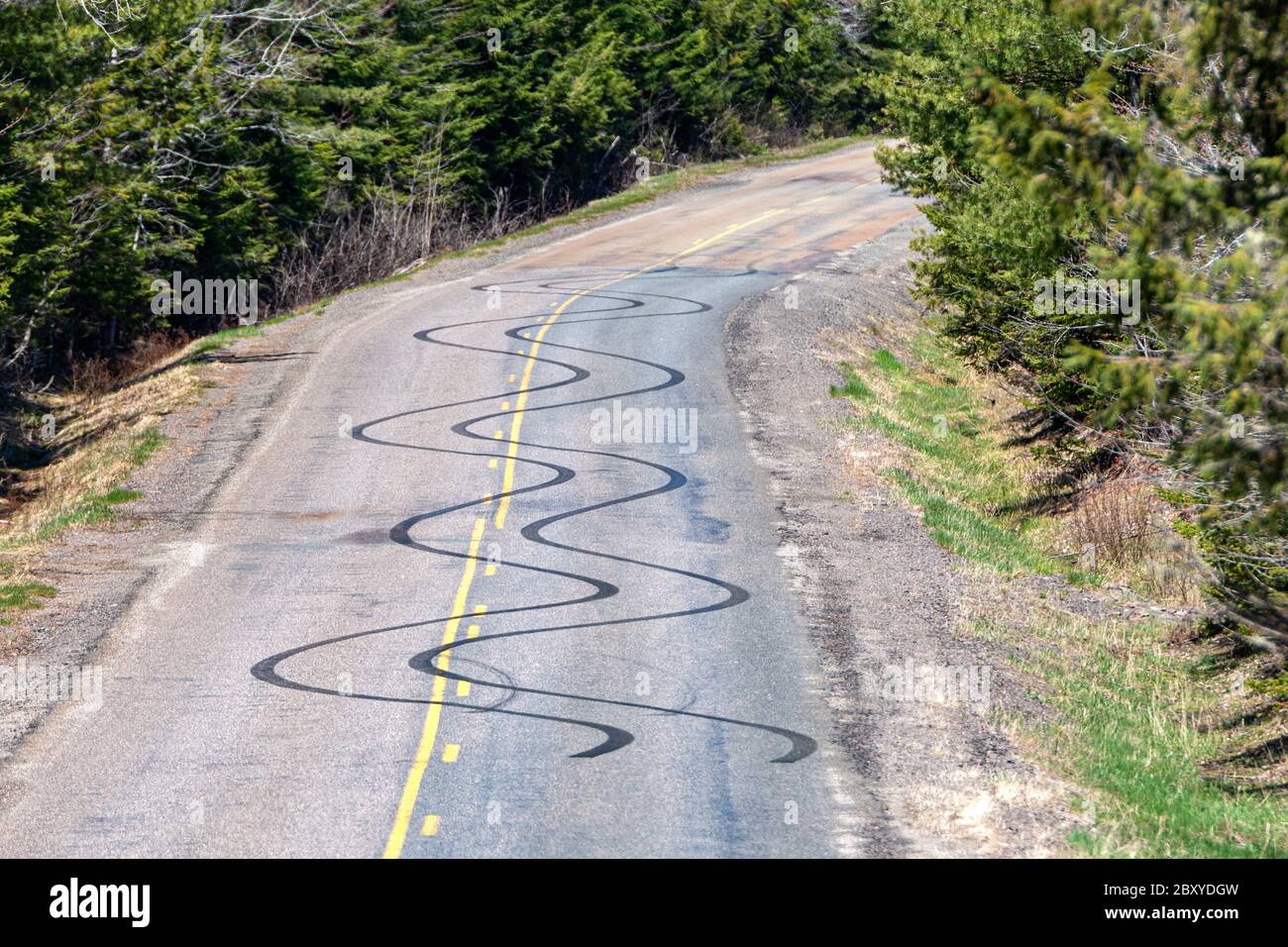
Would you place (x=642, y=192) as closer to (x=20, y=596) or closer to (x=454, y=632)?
(x=20, y=596)

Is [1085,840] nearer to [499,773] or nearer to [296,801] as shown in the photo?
[499,773]

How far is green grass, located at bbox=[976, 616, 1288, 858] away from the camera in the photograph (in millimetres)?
12164

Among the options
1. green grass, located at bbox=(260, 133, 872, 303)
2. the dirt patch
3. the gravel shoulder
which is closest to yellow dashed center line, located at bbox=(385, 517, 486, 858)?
the dirt patch

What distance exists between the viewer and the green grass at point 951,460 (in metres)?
22.8

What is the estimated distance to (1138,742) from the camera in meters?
15.4

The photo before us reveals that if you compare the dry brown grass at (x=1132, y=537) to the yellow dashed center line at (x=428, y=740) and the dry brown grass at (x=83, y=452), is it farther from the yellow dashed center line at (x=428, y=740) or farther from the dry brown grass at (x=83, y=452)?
the dry brown grass at (x=83, y=452)

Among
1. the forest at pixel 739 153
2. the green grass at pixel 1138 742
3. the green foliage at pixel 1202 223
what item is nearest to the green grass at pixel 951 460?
the forest at pixel 739 153

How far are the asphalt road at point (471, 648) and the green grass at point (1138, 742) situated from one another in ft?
7.86

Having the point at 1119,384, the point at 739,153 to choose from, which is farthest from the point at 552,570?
Result: the point at 739,153

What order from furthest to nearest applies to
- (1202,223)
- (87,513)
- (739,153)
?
(739,153) → (87,513) → (1202,223)

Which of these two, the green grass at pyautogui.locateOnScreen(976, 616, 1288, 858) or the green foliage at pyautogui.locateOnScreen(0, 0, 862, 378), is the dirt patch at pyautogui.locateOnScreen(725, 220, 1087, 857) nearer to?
the green grass at pyautogui.locateOnScreen(976, 616, 1288, 858)

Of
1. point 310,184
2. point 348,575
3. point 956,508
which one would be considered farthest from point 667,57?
point 348,575

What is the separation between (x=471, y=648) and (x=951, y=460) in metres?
14.7

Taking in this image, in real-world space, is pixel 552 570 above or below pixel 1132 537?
above
